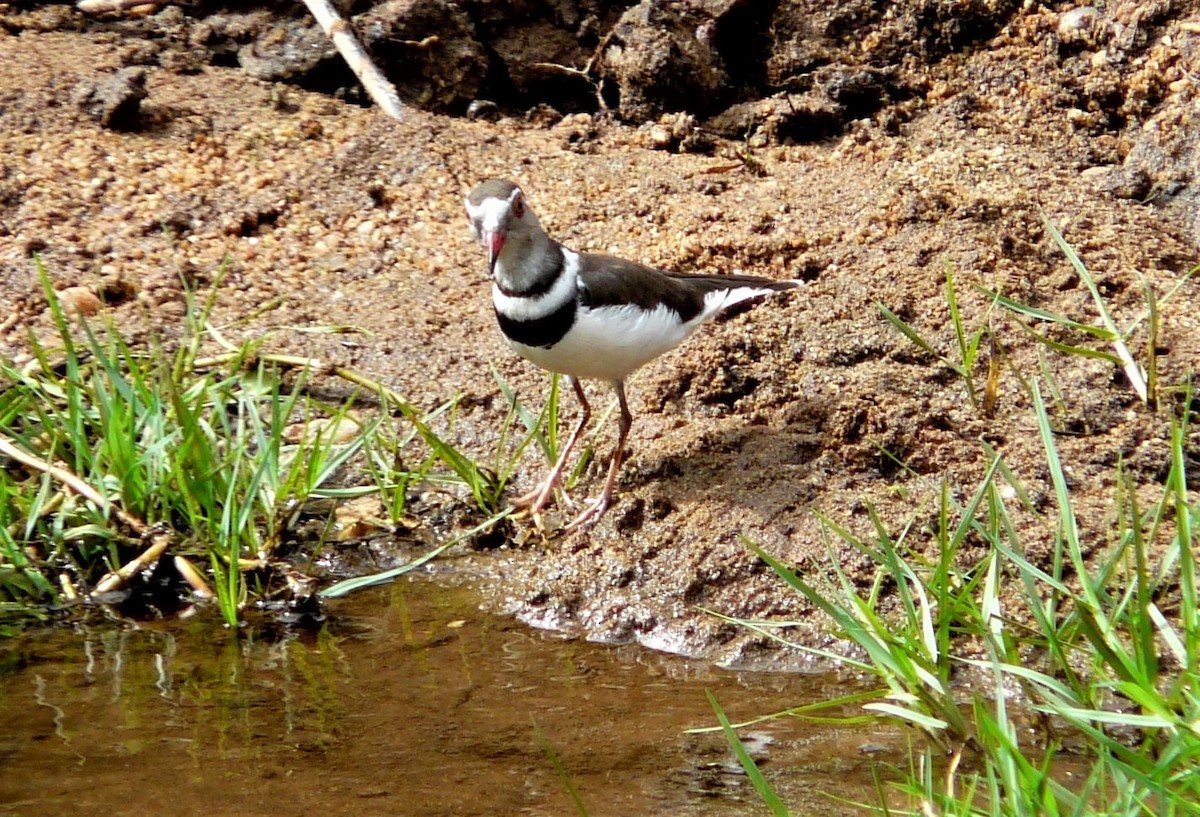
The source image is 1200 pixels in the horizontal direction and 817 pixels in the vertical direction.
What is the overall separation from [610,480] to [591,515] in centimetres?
16

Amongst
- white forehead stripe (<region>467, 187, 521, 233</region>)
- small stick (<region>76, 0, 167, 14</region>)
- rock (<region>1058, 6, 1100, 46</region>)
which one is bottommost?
white forehead stripe (<region>467, 187, 521, 233</region>)

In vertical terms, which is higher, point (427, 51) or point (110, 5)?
point (110, 5)

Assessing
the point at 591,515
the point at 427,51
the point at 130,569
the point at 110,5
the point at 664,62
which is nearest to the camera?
the point at 130,569

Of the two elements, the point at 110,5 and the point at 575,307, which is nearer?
the point at 575,307

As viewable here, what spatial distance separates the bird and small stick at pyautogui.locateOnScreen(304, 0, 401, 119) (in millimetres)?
1912

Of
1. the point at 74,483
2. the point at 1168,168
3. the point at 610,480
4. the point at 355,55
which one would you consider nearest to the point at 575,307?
the point at 610,480

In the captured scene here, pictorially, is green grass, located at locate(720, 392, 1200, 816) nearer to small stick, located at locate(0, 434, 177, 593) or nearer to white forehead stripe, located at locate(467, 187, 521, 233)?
white forehead stripe, located at locate(467, 187, 521, 233)

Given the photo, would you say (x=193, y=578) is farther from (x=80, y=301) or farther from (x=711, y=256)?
(x=711, y=256)

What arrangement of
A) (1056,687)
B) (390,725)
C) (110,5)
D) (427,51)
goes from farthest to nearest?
1. (110,5)
2. (427,51)
3. (390,725)
4. (1056,687)

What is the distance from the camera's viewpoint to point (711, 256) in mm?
5543

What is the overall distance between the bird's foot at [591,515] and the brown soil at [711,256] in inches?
2.2

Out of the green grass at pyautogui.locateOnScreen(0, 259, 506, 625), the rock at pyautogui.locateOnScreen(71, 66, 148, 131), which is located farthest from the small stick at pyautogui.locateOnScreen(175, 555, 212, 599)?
the rock at pyautogui.locateOnScreen(71, 66, 148, 131)

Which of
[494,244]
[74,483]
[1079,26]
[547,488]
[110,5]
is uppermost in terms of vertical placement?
[110,5]

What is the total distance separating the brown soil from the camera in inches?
170
